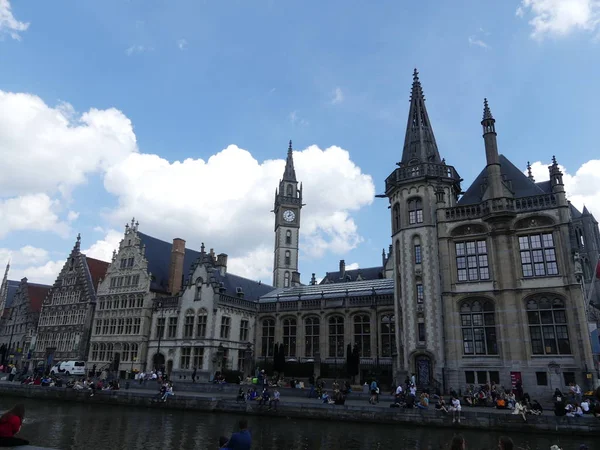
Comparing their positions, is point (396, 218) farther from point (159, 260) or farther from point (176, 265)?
point (159, 260)

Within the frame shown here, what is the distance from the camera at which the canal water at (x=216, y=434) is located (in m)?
19.1

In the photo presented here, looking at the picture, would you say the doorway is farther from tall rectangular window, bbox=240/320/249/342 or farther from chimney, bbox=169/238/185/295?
chimney, bbox=169/238/185/295

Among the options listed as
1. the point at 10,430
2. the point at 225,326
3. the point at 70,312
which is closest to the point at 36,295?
the point at 70,312

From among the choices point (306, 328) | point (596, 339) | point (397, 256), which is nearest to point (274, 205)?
point (306, 328)

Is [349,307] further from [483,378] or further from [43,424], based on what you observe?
[43,424]

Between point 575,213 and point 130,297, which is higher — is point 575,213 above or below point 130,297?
above

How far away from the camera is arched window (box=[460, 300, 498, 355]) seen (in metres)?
36.2

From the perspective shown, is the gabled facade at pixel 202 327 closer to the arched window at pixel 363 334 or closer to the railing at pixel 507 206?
the arched window at pixel 363 334

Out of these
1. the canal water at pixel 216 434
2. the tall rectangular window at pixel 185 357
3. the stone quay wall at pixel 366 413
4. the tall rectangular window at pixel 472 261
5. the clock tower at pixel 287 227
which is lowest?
the canal water at pixel 216 434

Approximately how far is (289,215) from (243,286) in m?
38.7

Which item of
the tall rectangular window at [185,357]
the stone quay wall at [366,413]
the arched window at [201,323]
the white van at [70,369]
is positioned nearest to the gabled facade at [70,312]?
the white van at [70,369]

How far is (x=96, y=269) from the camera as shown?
6700 centimetres

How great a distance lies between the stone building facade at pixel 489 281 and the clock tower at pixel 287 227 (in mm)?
51580

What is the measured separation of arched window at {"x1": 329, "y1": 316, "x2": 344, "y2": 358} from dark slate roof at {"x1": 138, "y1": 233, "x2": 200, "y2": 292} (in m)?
22.6
